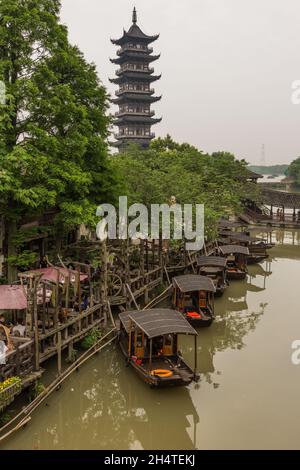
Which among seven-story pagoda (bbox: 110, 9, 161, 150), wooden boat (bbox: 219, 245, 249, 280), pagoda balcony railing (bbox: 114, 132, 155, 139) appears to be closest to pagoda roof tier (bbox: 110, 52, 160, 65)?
seven-story pagoda (bbox: 110, 9, 161, 150)

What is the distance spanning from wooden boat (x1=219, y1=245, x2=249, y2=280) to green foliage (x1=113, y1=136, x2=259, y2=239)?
2.22 metres

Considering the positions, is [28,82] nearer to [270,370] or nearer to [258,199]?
Result: [270,370]

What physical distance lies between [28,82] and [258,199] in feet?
129

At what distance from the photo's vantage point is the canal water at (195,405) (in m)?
11.2

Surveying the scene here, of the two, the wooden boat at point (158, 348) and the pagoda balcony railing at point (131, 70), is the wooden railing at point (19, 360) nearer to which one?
the wooden boat at point (158, 348)

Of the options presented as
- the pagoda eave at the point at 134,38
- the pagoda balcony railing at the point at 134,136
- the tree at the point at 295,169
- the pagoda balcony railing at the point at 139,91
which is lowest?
the pagoda balcony railing at the point at 134,136

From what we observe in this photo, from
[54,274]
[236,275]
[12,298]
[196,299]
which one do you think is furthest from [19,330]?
[236,275]

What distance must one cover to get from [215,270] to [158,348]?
11.6m

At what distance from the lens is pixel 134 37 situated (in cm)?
6022

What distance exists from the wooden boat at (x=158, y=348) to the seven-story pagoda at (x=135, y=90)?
47469 mm

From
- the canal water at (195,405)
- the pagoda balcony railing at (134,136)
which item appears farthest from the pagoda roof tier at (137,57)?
the canal water at (195,405)

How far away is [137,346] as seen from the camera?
14.6m

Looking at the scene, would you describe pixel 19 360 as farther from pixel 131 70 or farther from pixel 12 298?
pixel 131 70
